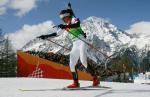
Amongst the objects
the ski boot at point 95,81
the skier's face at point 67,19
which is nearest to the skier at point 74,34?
the skier's face at point 67,19

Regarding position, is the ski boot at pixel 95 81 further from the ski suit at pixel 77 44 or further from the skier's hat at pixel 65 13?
the skier's hat at pixel 65 13

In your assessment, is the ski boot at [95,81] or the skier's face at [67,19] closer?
the skier's face at [67,19]

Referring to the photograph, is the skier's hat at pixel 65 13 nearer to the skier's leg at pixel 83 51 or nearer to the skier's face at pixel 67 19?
the skier's face at pixel 67 19

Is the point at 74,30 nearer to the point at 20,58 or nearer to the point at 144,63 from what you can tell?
the point at 20,58

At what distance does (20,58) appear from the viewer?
27.6 metres

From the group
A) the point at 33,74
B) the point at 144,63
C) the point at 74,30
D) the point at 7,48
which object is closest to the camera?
the point at 74,30

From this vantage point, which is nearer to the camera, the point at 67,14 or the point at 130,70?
the point at 67,14

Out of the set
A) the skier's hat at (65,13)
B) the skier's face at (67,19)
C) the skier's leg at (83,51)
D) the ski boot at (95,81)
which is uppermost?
the skier's hat at (65,13)

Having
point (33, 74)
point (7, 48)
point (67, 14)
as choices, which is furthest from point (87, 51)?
point (7, 48)

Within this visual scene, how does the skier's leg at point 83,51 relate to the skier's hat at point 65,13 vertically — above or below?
below

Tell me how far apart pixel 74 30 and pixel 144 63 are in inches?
6041

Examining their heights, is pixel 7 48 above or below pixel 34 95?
above

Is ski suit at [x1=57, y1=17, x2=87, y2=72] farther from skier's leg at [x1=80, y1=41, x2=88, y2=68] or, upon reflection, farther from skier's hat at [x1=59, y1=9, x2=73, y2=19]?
skier's hat at [x1=59, y1=9, x2=73, y2=19]

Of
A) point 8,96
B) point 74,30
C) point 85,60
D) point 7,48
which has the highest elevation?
point 7,48
